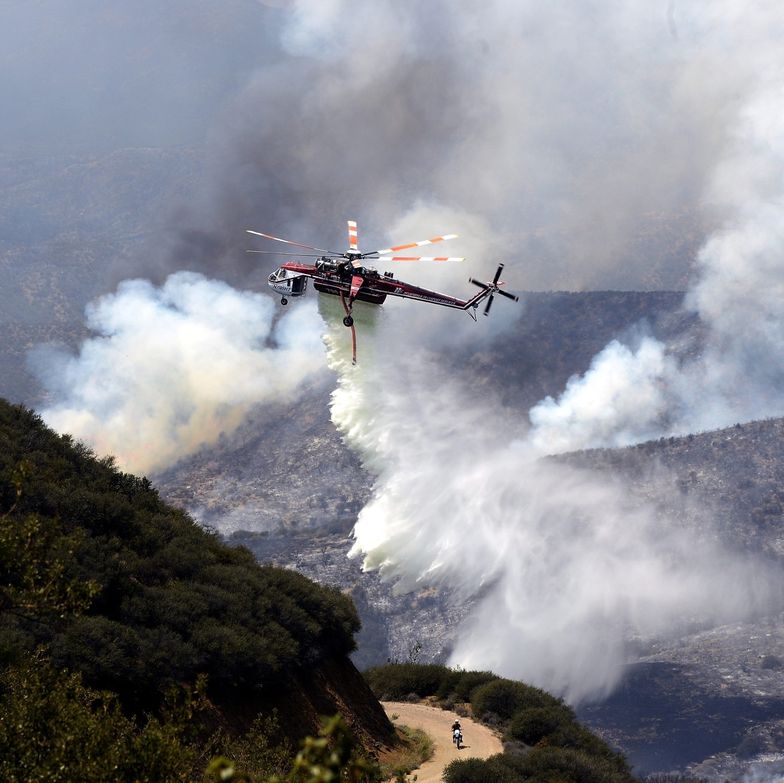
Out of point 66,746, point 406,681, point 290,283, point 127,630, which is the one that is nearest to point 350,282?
point 290,283

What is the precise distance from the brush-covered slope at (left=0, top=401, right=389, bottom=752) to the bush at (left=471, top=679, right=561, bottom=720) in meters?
13.1

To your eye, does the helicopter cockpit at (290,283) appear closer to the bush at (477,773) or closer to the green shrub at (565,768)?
the green shrub at (565,768)

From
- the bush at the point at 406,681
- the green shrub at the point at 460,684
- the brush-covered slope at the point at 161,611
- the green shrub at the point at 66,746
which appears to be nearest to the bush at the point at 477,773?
the brush-covered slope at the point at 161,611

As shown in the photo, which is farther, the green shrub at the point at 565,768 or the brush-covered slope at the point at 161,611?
the green shrub at the point at 565,768

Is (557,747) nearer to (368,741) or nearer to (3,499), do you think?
(368,741)

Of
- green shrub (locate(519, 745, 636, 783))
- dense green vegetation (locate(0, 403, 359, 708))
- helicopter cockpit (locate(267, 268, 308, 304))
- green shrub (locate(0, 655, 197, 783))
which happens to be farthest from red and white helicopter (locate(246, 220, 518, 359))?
green shrub (locate(0, 655, 197, 783))

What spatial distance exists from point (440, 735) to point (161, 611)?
23.1 metres

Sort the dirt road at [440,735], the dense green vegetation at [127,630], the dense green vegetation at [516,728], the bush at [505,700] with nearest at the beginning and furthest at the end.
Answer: the dense green vegetation at [127,630] → the dense green vegetation at [516,728] → the dirt road at [440,735] → the bush at [505,700]

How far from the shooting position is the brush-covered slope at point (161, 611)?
40.5m

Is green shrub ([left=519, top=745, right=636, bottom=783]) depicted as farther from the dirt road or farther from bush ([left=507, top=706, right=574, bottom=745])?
bush ([left=507, top=706, right=574, bottom=745])

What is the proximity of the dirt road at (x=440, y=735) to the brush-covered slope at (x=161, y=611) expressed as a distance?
3603mm

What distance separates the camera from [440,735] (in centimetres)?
6253

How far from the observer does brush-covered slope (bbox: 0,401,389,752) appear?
133ft

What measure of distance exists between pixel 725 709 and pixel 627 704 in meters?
16.5
